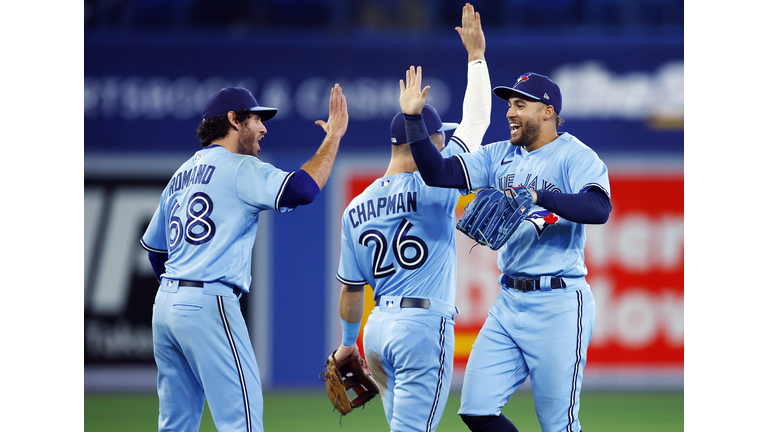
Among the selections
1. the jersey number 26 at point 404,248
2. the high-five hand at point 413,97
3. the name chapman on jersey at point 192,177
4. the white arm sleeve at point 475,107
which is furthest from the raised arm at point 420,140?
the name chapman on jersey at point 192,177

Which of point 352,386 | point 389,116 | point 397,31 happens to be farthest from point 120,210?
point 352,386

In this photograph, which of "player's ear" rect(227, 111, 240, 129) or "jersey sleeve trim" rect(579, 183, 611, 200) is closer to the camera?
"jersey sleeve trim" rect(579, 183, 611, 200)

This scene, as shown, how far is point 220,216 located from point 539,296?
160cm

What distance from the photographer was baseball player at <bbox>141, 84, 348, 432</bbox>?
11.0 ft

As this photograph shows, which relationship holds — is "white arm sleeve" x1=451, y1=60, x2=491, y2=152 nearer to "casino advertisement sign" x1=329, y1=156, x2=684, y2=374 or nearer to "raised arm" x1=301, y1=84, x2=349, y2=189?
"raised arm" x1=301, y1=84, x2=349, y2=189

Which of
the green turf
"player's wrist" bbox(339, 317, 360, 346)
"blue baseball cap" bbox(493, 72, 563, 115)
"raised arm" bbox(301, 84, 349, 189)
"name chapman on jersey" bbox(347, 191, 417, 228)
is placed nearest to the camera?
"raised arm" bbox(301, 84, 349, 189)

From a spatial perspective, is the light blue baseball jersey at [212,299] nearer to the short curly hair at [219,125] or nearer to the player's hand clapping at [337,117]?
the short curly hair at [219,125]

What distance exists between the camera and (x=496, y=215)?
3391mm

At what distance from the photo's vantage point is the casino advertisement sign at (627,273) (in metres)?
8.12

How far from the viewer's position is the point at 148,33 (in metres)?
8.45

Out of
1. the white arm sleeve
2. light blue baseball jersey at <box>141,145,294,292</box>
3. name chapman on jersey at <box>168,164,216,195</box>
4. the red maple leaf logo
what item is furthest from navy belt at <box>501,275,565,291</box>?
name chapman on jersey at <box>168,164,216,195</box>

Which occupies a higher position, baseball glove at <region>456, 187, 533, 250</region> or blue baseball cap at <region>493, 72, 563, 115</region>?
blue baseball cap at <region>493, 72, 563, 115</region>

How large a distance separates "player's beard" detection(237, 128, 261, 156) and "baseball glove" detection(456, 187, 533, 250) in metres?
1.18

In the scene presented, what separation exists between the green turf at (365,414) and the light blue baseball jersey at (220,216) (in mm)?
2601
